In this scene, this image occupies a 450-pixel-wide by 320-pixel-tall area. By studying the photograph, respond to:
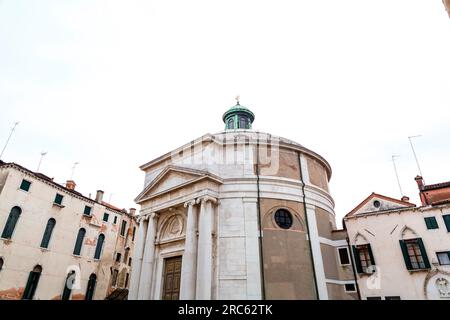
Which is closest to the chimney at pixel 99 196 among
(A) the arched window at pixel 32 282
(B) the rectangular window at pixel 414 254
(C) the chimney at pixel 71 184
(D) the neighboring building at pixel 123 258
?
(C) the chimney at pixel 71 184

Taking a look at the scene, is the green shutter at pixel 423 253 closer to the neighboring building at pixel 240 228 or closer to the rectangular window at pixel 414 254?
the rectangular window at pixel 414 254

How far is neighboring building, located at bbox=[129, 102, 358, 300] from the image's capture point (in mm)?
12914

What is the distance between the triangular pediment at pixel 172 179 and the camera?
48.4 ft

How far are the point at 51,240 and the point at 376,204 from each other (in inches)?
950

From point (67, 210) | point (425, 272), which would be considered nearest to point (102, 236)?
point (67, 210)

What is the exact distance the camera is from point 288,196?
15.1m

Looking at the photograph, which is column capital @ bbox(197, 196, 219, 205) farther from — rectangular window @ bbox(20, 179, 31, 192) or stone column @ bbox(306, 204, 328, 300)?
rectangular window @ bbox(20, 179, 31, 192)

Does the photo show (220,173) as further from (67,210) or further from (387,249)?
(67,210)

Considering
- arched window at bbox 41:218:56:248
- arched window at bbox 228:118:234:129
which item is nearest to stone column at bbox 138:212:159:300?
arched window at bbox 228:118:234:129

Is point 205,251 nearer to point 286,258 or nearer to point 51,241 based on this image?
point 286,258

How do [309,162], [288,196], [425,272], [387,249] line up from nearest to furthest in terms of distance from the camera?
1. [425,272]
2. [387,249]
3. [288,196]
4. [309,162]

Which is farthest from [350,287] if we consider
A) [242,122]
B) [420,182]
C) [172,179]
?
[242,122]

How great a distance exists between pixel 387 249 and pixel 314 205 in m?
4.14

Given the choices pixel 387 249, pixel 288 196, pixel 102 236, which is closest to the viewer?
pixel 387 249
